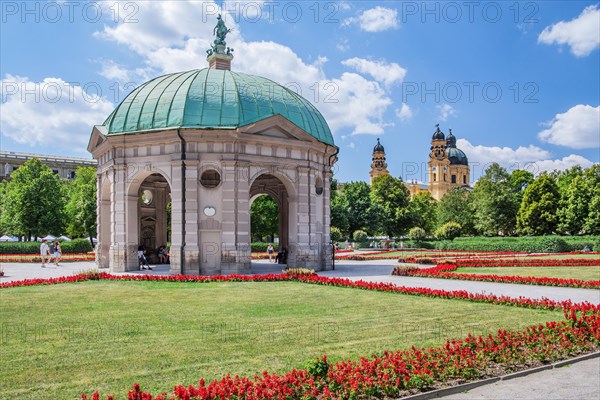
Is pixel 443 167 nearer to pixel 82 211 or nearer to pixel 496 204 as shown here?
pixel 496 204

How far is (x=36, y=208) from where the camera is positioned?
60.2 metres

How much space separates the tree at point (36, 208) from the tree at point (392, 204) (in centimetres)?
4386

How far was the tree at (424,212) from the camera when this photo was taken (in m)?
87.5

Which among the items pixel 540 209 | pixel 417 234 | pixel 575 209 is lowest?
pixel 417 234

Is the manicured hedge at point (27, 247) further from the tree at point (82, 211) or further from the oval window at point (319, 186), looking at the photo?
the oval window at point (319, 186)

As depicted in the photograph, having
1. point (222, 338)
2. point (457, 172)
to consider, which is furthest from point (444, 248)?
point (457, 172)

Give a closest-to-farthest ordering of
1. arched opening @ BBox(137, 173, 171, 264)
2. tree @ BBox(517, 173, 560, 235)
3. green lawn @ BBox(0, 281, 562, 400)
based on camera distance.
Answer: green lawn @ BBox(0, 281, 562, 400) → arched opening @ BBox(137, 173, 171, 264) → tree @ BBox(517, 173, 560, 235)

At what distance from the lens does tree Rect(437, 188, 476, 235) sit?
89.2 metres

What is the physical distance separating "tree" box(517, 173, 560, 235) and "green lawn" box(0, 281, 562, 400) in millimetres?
58597

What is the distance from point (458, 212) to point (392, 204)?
13.2 m

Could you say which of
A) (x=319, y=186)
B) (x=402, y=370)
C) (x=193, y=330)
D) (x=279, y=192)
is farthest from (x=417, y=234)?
(x=402, y=370)

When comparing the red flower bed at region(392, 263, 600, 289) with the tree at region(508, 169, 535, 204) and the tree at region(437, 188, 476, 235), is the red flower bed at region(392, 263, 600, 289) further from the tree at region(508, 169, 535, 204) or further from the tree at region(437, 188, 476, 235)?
the tree at region(508, 169, 535, 204)

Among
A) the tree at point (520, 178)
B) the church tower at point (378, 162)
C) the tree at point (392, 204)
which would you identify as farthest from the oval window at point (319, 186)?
the church tower at point (378, 162)

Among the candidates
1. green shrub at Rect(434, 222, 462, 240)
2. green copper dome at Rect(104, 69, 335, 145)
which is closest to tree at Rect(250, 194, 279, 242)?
green shrub at Rect(434, 222, 462, 240)
